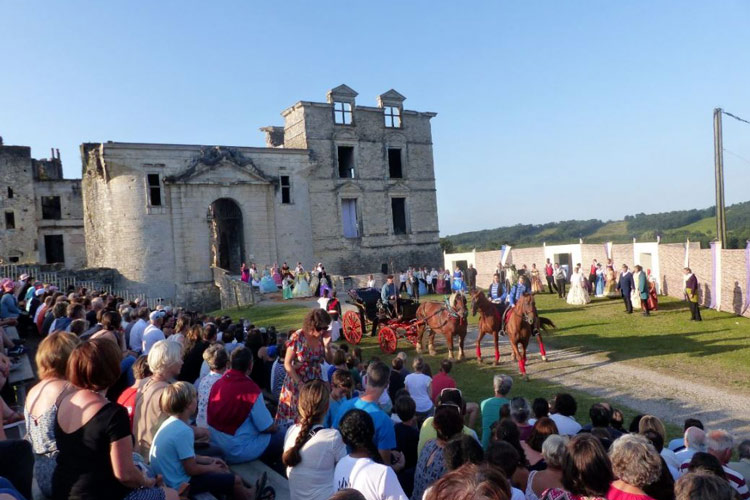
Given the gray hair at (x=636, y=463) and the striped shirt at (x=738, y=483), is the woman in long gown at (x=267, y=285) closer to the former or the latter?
the striped shirt at (x=738, y=483)

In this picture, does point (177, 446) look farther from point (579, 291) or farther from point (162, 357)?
point (579, 291)

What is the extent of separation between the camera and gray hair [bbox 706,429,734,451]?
Result: 4.62m

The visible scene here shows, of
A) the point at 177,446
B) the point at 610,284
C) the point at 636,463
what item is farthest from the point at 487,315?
the point at 610,284

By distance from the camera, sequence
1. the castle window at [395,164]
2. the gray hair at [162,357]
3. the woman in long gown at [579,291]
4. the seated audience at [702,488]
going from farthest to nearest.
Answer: the castle window at [395,164]
the woman in long gown at [579,291]
the gray hair at [162,357]
the seated audience at [702,488]

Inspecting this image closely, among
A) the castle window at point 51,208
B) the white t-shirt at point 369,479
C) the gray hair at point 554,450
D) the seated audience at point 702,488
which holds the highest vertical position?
the castle window at point 51,208

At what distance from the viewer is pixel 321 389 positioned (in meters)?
4.04

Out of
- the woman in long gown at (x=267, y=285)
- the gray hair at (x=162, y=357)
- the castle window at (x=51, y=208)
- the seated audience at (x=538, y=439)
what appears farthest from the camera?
the castle window at (x=51, y=208)

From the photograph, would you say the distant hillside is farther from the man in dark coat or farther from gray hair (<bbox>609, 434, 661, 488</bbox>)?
gray hair (<bbox>609, 434, 661, 488</bbox>)

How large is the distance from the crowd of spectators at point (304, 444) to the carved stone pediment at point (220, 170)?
2283cm

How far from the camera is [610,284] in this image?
21672 millimetres

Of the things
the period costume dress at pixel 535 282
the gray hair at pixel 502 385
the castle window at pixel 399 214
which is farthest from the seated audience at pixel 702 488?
the castle window at pixel 399 214

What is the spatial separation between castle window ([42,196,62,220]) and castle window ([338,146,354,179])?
21.1 m

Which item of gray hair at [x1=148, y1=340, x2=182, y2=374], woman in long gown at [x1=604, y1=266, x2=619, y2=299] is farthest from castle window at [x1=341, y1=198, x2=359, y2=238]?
gray hair at [x1=148, y1=340, x2=182, y2=374]

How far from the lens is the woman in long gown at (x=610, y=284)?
21.6 m
